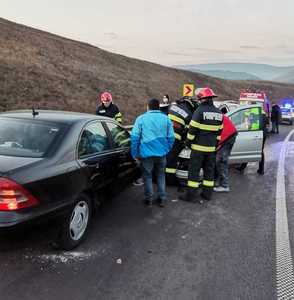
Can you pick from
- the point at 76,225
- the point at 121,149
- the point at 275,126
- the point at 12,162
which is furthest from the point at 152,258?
the point at 275,126

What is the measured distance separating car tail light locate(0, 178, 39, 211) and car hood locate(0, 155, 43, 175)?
0.36ft

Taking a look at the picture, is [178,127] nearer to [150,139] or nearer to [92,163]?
[150,139]

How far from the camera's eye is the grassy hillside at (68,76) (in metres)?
21.7

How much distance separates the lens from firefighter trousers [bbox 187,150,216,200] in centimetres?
671

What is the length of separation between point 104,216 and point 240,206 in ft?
7.82

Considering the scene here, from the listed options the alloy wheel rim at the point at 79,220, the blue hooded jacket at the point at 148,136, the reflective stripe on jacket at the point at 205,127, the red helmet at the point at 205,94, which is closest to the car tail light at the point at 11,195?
the alloy wheel rim at the point at 79,220

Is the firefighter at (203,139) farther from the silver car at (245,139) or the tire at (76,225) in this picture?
the tire at (76,225)

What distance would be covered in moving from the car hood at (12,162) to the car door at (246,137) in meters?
5.69

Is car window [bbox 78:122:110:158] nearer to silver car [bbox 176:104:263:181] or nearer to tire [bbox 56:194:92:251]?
tire [bbox 56:194:92:251]

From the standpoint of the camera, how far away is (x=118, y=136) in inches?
241

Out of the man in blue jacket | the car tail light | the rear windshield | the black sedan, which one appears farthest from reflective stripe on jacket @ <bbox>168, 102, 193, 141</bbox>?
the car tail light

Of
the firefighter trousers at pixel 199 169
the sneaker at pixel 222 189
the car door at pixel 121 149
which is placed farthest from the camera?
the sneaker at pixel 222 189

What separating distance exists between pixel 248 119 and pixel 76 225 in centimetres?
571

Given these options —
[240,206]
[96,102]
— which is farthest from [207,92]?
[96,102]
